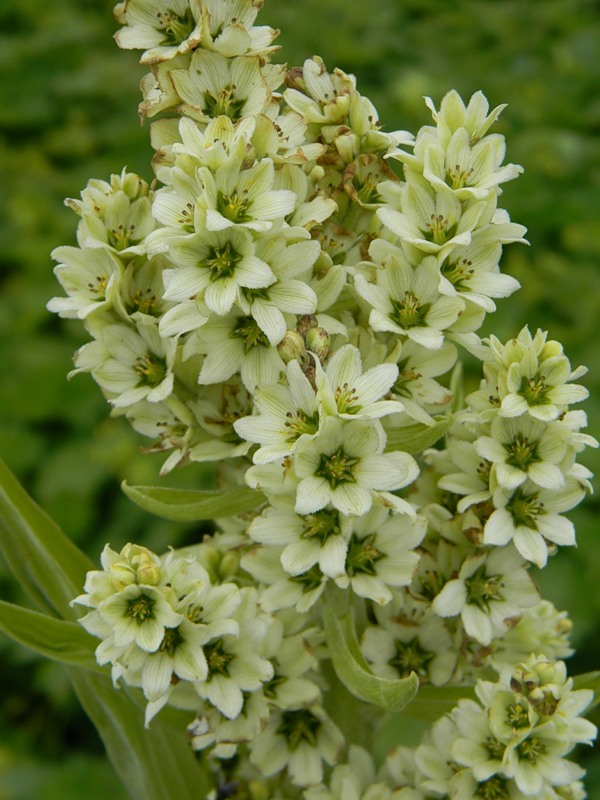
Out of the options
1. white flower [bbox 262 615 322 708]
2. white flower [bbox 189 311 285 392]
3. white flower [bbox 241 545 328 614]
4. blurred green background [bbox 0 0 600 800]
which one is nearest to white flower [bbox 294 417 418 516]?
white flower [bbox 189 311 285 392]

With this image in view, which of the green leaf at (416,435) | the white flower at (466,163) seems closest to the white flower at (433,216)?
the white flower at (466,163)

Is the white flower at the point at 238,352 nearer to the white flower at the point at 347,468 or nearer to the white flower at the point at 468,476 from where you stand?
the white flower at the point at 347,468

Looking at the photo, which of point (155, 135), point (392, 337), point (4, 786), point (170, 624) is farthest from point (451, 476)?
point (4, 786)

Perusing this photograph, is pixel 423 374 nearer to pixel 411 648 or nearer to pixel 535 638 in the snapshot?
pixel 411 648

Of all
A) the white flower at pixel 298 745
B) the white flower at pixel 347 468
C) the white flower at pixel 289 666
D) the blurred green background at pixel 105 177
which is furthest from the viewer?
the blurred green background at pixel 105 177

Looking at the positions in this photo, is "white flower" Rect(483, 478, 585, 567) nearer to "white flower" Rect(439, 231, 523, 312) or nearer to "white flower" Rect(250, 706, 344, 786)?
"white flower" Rect(439, 231, 523, 312)
